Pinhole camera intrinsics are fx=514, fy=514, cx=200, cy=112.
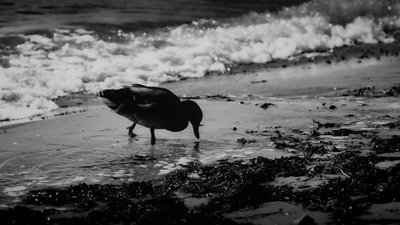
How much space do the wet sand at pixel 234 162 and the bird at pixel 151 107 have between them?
0.20 metres

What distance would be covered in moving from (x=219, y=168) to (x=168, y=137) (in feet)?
4.92

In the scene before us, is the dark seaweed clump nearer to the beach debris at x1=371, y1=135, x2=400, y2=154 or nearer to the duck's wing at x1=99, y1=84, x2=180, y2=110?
the beach debris at x1=371, y1=135, x2=400, y2=154

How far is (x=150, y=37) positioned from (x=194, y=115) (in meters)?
8.45

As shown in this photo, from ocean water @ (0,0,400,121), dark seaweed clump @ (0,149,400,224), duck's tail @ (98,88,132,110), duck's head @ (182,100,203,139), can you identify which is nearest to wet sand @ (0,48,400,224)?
dark seaweed clump @ (0,149,400,224)

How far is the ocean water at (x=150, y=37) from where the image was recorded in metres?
8.83

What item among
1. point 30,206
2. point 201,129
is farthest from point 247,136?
point 30,206

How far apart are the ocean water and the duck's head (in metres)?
2.36

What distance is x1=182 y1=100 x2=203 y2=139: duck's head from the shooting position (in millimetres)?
5367

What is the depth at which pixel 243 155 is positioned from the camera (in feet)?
15.3

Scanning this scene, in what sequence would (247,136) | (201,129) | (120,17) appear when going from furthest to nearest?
(120,17)
(201,129)
(247,136)

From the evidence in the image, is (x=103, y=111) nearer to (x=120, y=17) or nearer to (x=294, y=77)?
(x=294, y=77)

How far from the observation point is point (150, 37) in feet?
44.3

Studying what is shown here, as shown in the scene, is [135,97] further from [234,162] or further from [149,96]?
[234,162]

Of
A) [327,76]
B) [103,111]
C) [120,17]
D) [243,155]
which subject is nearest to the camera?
[243,155]
